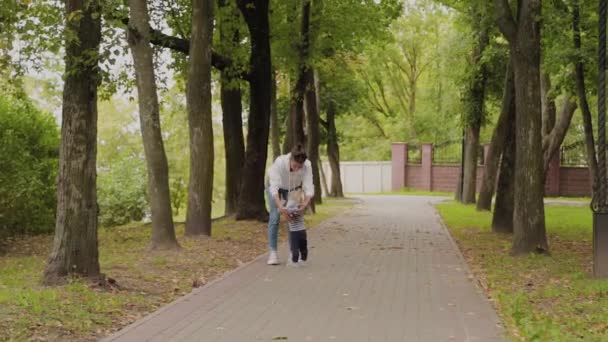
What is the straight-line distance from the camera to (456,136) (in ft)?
175

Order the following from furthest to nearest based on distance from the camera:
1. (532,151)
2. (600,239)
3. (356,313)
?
(532,151) < (600,239) < (356,313)

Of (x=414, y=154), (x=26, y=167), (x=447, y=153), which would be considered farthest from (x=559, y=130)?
(x=414, y=154)

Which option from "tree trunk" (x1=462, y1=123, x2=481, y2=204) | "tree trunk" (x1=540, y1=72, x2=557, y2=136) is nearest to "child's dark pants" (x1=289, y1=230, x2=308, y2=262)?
"tree trunk" (x1=540, y1=72, x2=557, y2=136)

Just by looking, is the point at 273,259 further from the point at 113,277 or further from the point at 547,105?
the point at 547,105

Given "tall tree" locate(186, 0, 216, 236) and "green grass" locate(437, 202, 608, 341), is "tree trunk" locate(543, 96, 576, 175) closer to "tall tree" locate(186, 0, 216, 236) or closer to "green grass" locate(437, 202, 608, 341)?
"green grass" locate(437, 202, 608, 341)

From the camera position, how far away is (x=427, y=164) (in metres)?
49.5

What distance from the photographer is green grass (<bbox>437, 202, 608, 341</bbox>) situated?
760cm

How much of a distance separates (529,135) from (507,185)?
16.2ft

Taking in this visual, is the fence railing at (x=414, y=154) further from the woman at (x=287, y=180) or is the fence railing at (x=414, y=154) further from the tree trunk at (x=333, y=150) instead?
the woman at (x=287, y=180)

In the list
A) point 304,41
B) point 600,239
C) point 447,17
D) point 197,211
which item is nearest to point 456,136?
point 447,17

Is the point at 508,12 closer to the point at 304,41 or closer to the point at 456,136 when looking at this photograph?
the point at 304,41

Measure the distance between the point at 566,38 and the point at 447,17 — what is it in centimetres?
3334

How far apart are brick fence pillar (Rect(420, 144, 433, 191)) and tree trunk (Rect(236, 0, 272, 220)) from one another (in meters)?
30.8

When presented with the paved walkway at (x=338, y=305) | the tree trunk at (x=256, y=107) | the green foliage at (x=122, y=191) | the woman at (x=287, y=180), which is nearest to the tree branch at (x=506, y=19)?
the paved walkway at (x=338, y=305)
